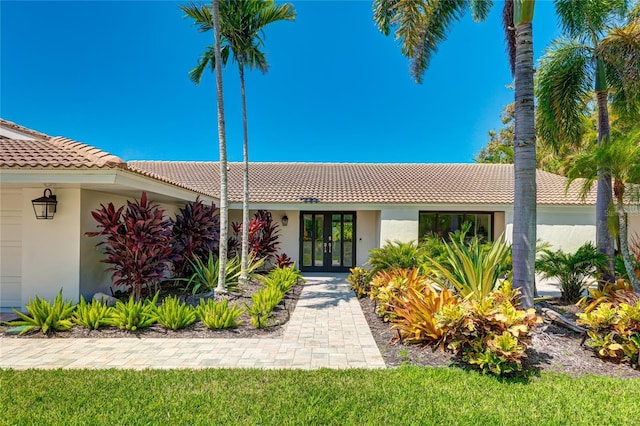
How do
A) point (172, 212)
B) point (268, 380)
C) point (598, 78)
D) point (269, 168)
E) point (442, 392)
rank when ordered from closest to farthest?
point (442, 392) < point (268, 380) < point (598, 78) < point (172, 212) < point (269, 168)

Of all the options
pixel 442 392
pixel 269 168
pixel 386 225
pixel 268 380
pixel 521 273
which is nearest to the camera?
pixel 442 392

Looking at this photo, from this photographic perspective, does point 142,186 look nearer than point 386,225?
Yes

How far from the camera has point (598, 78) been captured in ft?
28.7

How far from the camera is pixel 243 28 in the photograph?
9.59m

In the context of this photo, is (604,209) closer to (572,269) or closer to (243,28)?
(572,269)

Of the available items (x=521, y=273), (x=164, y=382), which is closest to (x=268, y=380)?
(x=164, y=382)

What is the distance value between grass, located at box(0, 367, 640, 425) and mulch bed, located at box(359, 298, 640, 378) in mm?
300

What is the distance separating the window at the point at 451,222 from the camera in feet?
51.1

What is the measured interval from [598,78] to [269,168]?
1663 cm

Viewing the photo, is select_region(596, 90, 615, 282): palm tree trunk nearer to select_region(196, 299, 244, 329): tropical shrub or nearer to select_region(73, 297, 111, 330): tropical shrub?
select_region(196, 299, 244, 329): tropical shrub

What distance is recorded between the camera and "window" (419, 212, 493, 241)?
15.6 metres

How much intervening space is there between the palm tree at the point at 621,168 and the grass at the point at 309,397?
416cm

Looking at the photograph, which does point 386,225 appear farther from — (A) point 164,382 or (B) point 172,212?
(A) point 164,382

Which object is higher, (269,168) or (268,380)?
(269,168)
